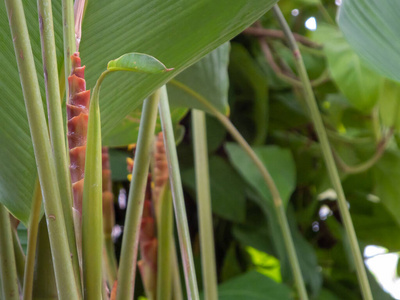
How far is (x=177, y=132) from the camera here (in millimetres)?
370

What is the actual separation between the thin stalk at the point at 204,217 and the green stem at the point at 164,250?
54mm

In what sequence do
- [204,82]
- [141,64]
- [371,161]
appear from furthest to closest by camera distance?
[371,161], [204,82], [141,64]

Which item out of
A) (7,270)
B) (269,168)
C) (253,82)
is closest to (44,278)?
(7,270)

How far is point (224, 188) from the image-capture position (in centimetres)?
60

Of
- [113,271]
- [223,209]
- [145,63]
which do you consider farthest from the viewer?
[223,209]

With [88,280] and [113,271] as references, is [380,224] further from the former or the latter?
[88,280]

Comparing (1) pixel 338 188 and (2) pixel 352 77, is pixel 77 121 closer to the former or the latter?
(1) pixel 338 188

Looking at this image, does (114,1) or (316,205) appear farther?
(316,205)

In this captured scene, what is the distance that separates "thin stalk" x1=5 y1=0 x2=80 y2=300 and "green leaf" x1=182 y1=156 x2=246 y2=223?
46cm

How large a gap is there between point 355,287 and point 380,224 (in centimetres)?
9

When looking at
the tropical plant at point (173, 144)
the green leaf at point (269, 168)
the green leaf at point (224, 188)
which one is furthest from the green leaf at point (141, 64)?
the green leaf at point (224, 188)

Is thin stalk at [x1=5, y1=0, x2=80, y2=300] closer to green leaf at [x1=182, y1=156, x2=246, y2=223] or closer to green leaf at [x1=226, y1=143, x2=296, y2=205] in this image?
green leaf at [x1=226, y1=143, x2=296, y2=205]

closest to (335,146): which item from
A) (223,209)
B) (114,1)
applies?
(223,209)

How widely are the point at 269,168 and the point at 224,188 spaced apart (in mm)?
111
